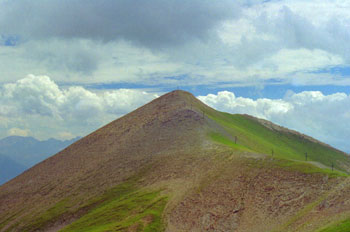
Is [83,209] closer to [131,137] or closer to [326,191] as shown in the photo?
[131,137]

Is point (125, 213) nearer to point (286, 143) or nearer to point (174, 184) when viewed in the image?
point (174, 184)

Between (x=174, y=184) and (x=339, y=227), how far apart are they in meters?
54.2

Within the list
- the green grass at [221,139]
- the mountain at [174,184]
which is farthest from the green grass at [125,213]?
the green grass at [221,139]

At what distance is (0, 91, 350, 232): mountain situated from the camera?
223ft

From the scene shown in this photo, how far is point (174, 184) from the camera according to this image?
95625mm

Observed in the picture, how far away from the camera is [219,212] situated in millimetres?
75250

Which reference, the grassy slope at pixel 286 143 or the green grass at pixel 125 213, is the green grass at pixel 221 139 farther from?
the green grass at pixel 125 213

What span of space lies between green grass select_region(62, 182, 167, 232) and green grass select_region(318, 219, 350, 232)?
123 ft

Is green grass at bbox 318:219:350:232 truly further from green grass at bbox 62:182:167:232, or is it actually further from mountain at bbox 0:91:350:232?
green grass at bbox 62:182:167:232

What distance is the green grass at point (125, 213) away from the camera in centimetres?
7762

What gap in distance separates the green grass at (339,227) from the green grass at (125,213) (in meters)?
37.5

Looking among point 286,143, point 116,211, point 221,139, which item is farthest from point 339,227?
point 286,143

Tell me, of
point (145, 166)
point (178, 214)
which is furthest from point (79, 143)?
point (178, 214)

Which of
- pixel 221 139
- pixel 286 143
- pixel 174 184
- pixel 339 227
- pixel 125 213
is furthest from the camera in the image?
pixel 286 143
